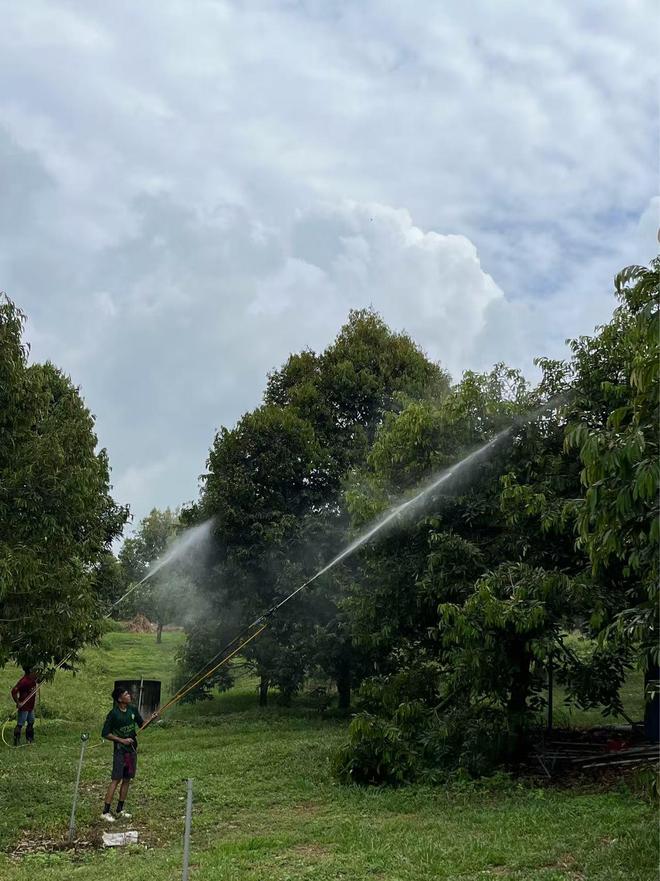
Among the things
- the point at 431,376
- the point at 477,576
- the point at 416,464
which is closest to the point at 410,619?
the point at 477,576

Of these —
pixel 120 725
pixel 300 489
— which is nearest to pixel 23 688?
pixel 120 725

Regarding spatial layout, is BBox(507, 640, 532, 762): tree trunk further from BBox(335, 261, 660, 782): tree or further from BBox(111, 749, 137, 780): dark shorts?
BBox(111, 749, 137, 780): dark shorts

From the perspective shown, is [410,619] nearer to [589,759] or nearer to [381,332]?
[589,759]

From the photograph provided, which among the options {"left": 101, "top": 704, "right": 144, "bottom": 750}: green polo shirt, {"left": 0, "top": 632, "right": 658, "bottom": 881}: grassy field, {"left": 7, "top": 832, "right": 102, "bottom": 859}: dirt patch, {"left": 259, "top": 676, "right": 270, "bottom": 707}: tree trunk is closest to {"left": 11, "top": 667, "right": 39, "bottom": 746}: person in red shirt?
{"left": 0, "top": 632, "right": 658, "bottom": 881}: grassy field

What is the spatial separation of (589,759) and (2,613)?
365 inches

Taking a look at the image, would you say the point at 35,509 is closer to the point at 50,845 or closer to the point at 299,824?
the point at 50,845

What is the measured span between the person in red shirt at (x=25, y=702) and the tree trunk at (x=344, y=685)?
8.83 m

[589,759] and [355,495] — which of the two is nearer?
[589,759]

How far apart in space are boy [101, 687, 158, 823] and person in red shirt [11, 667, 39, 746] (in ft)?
23.5

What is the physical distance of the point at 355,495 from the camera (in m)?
16.4

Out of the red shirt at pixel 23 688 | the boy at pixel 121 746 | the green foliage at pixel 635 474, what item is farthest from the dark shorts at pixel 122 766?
the red shirt at pixel 23 688

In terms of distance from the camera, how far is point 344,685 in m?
24.8

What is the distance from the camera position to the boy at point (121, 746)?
1166 cm

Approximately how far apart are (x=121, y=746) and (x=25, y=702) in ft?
25.8
